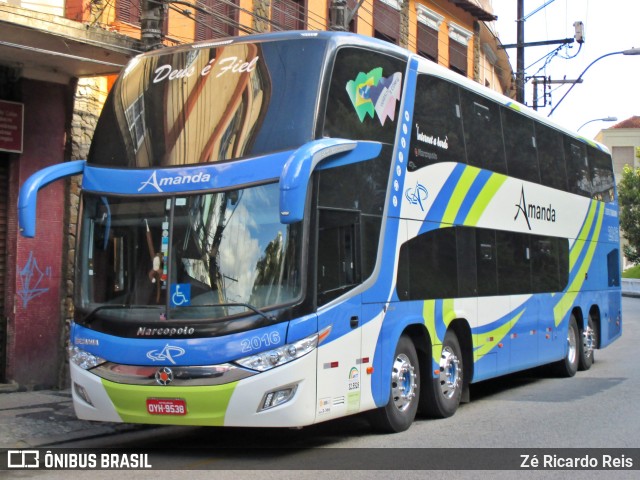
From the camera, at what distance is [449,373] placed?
11.0 metres

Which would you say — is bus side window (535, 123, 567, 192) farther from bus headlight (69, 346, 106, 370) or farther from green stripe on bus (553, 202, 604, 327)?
bus headlight (69, 346, 106, 370)

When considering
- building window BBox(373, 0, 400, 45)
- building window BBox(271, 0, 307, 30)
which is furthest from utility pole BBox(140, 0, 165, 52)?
building window BBox(373, 0, 400, 45)

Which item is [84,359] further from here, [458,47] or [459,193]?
[458,47]

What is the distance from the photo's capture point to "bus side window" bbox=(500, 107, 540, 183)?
1314 centimetres

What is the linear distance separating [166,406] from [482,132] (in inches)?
248

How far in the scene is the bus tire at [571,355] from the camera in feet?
51.0

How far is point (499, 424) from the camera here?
10312 mm

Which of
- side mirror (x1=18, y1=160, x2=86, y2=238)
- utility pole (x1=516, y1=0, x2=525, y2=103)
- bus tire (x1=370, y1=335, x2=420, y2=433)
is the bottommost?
bus tire (x1=370, y1=335, x2=420, y2=433)

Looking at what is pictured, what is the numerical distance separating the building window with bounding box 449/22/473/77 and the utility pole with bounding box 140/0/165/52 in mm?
17608

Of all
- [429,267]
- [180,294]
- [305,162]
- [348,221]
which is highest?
[305,162]

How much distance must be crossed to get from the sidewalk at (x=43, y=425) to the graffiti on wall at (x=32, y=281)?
147cm

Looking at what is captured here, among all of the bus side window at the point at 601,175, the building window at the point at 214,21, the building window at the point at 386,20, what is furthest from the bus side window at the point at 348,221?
the building window at the point at 386,20

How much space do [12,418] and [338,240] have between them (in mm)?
4528

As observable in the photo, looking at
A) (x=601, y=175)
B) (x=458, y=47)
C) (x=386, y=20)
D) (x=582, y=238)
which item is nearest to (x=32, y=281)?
(x=582, y=238)
